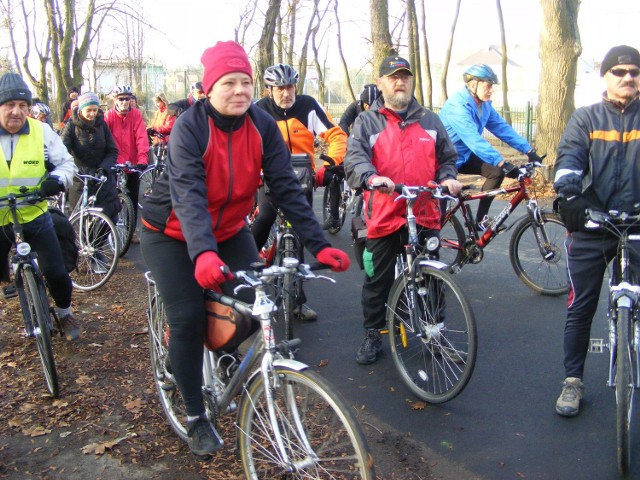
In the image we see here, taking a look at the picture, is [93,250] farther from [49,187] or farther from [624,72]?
[624,72]

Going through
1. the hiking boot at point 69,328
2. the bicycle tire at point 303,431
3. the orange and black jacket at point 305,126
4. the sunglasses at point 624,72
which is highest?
the sunglasses at point 624,72

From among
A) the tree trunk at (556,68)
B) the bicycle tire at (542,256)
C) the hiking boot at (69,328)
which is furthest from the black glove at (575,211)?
the tree trunk at (556,68)

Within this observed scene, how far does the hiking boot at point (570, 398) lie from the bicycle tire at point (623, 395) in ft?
1.97

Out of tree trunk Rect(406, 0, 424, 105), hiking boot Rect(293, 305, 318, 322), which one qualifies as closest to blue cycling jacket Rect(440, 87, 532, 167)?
hiking boot Rect(293, 305, 318, 322)

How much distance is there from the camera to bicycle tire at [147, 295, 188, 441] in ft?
13.3

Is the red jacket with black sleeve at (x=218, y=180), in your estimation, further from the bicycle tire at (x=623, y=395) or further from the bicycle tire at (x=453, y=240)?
the bicycle tire at (x=453, y=240)

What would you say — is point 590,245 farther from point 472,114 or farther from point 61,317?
point 61,317

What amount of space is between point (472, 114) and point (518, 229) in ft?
4.03

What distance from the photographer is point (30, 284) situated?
4.77 m

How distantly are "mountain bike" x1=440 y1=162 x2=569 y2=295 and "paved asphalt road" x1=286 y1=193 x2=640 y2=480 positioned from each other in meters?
0.25

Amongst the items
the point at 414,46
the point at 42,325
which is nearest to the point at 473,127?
the point at 42,325

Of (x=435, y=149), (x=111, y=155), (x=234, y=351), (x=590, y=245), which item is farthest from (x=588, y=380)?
(x=111, y=155)

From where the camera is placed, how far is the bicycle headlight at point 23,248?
488 cm

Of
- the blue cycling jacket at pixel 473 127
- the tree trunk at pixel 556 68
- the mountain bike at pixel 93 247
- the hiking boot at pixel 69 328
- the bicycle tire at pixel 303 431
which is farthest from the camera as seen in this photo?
the tree trunk at pixel 556 68
